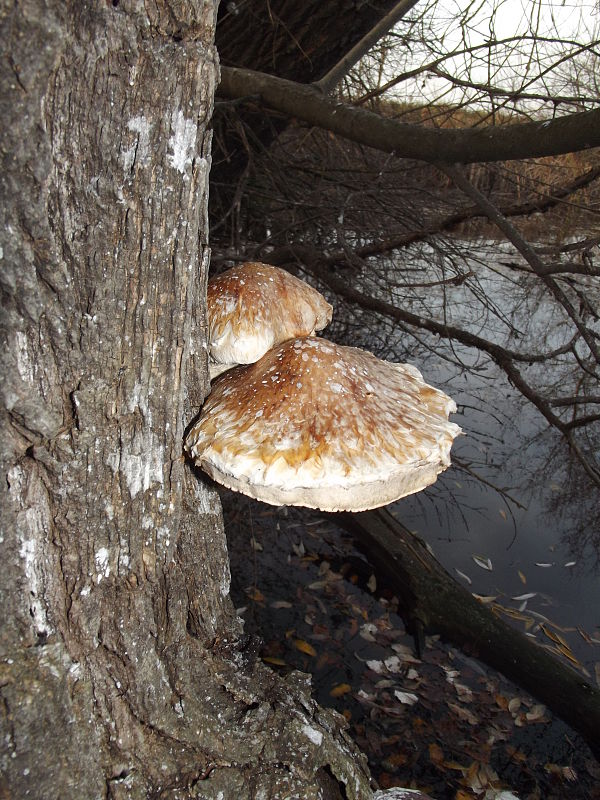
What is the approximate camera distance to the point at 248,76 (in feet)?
11.2

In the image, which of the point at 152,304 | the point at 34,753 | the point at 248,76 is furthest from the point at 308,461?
the point at 248,76

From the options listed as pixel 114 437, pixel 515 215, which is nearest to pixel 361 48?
pixel 515 215

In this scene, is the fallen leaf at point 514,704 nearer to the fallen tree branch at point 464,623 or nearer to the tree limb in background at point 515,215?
→ the fallen tree branch at point 464,623

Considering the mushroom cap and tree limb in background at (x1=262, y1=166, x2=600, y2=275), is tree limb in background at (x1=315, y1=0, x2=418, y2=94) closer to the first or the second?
tree limb in background at (x1=262, y1=166, x2=600, y2=275)

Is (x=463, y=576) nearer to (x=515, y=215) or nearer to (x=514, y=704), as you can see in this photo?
(x=514, y=704)

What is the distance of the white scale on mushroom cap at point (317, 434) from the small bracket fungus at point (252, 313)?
0.17 ft

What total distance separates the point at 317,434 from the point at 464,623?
11.7 feet

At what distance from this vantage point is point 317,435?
4.33 ft

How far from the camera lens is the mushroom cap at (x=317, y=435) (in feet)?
4.21

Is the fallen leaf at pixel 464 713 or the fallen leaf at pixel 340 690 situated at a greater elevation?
the fallen leaf at pixel 464 713

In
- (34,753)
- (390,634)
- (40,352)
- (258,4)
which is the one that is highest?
(258,4)

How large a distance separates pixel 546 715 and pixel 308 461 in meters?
4.11

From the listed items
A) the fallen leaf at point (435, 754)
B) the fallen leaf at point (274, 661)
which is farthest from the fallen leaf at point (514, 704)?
the fallen leaf at point (274, 661)

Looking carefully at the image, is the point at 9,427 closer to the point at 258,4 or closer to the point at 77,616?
the point at 77,616
